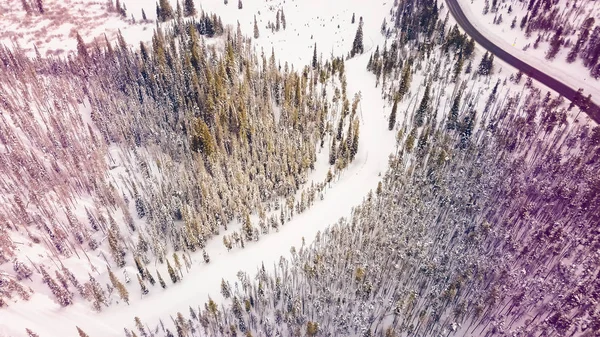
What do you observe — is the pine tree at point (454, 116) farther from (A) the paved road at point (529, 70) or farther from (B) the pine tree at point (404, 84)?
(A) the paved road at point (529, 70)

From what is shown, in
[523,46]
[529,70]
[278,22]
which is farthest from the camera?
[278,22]

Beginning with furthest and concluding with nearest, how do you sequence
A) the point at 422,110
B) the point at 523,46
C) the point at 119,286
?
the point at 523,46 → the point at 422,110 → the point at 119,286

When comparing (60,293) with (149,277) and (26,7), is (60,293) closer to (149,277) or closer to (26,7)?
(149,277)

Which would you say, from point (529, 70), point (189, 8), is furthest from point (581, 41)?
point (189, 8)

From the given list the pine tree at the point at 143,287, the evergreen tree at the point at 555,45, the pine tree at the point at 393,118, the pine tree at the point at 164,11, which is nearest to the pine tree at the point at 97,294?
the pine tree at the point at 143,287

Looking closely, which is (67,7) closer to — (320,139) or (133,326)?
(320,139)

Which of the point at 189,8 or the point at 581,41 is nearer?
the point at 581,41
